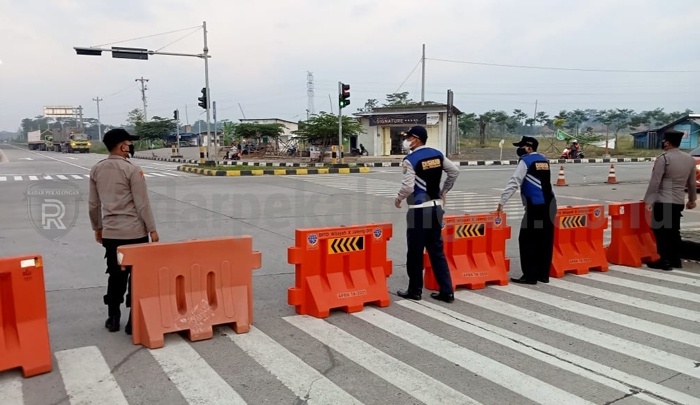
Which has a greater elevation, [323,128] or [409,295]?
[323,128]

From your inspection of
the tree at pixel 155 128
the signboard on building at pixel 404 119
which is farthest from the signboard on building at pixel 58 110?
the signboard on building at pixel 404 119

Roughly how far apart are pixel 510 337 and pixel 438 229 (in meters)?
1.41

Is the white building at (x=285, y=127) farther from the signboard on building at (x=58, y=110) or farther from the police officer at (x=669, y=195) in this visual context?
the signboard on building at (x=58, y=110)

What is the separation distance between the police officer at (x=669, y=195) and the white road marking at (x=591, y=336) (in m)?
3.03

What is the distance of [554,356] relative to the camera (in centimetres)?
421

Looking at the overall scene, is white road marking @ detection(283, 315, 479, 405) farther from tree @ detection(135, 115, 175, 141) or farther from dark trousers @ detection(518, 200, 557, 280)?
tree @ detection(135, 115, 175, 141)

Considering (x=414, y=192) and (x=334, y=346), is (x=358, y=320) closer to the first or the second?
(x=334, y=346)

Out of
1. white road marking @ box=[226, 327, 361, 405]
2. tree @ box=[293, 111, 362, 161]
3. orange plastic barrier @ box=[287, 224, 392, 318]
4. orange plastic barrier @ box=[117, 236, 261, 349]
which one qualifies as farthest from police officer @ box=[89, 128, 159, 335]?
tree @ box=[293, 111, 362, 161]

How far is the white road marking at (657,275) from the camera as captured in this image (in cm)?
647

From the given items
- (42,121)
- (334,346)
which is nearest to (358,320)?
(334,346)

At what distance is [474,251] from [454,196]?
938cm

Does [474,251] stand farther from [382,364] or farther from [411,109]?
[411,109]

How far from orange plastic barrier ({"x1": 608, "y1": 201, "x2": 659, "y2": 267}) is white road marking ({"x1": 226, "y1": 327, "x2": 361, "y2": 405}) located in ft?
16.8

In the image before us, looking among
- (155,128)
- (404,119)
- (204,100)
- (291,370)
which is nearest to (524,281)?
(291,370)
